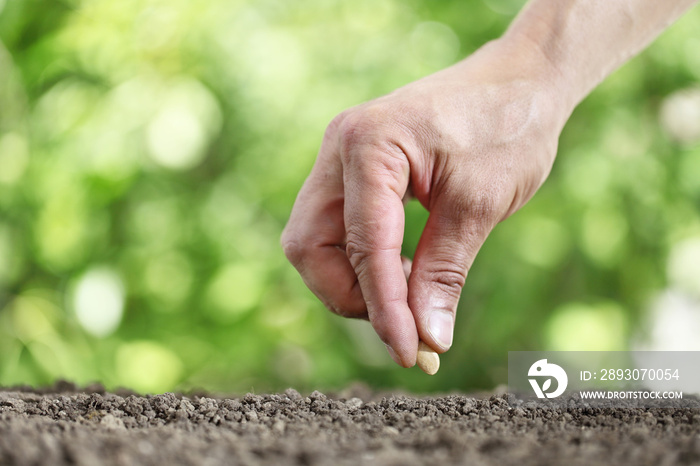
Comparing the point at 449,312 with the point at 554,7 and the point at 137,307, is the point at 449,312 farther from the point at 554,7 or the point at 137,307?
the point at 137,307

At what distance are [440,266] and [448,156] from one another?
17 centimetres

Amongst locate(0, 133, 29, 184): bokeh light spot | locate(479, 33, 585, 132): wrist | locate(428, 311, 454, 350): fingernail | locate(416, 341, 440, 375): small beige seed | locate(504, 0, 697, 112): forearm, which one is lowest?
locate(416, 341, 440, 375): small beige seed

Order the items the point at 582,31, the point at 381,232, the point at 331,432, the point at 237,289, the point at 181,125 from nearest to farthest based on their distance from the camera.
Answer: the point at 331,432 → the point at 381,232 → the point at 582,31 → the point at 181,125 → the point at 237,289

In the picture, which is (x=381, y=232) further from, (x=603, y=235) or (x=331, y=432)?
(x=603, y=235)

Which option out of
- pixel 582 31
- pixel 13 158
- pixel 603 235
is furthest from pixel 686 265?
pixel 13 158

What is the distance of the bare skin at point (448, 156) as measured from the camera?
3.11 ft

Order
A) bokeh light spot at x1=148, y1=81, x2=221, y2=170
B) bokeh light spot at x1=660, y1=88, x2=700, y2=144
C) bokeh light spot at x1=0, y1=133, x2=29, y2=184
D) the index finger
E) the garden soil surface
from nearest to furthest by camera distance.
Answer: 1. the garden soil surface
2. the index finger
3. bokeh light spot at x1=148, y1=81, x2=221, y2=170
4. bokeh light spot at x1=0, y1=133, x2=29, y2=184
5. bokeh light spot at x1=660, y1=88, x2=700, y2=144

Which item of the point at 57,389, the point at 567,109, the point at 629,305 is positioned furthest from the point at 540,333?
the point at 57,389

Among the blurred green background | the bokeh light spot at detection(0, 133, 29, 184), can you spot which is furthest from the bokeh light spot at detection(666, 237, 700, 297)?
the bokeh light spot at detection(0, 133, 29, 184)

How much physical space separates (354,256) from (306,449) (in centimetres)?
41

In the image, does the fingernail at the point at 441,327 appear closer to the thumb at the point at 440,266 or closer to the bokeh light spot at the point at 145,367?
the thumb at the point at 440,266

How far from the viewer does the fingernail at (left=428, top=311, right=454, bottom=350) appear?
0.99 meters

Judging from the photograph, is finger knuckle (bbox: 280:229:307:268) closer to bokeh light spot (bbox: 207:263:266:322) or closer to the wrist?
the wrist

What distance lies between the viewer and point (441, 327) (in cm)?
100
